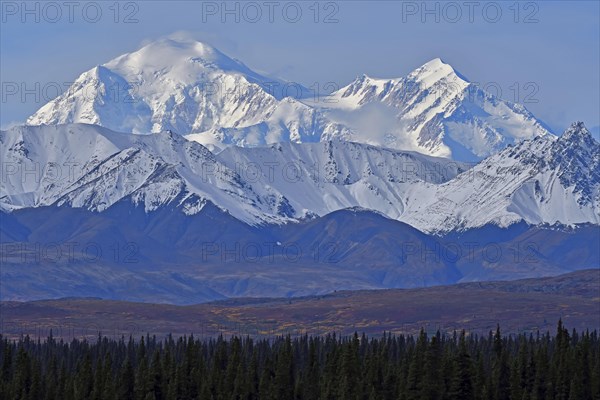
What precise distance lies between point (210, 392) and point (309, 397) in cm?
1044

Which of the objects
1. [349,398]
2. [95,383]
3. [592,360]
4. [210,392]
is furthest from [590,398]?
[95,383]

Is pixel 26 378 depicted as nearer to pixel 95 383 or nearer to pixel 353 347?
pixel 95 383

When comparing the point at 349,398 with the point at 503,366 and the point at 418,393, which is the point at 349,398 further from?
the point at 503,366

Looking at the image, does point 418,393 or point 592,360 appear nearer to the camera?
point 418,393

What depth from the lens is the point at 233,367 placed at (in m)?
180

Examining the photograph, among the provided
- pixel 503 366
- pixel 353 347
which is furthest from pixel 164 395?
pixel 503 366

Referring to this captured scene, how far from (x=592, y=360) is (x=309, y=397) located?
2874 cm

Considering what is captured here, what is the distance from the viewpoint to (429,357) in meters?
167

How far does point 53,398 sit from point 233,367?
70.0 feet

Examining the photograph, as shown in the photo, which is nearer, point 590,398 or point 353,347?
point 590,398

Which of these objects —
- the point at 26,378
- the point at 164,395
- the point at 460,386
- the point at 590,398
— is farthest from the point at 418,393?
the point at 26,378

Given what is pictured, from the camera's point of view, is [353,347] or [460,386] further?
[353,347]

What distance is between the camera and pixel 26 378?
17450 centimetres

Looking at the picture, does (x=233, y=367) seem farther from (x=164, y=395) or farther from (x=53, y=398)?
(x=53, y=398)
